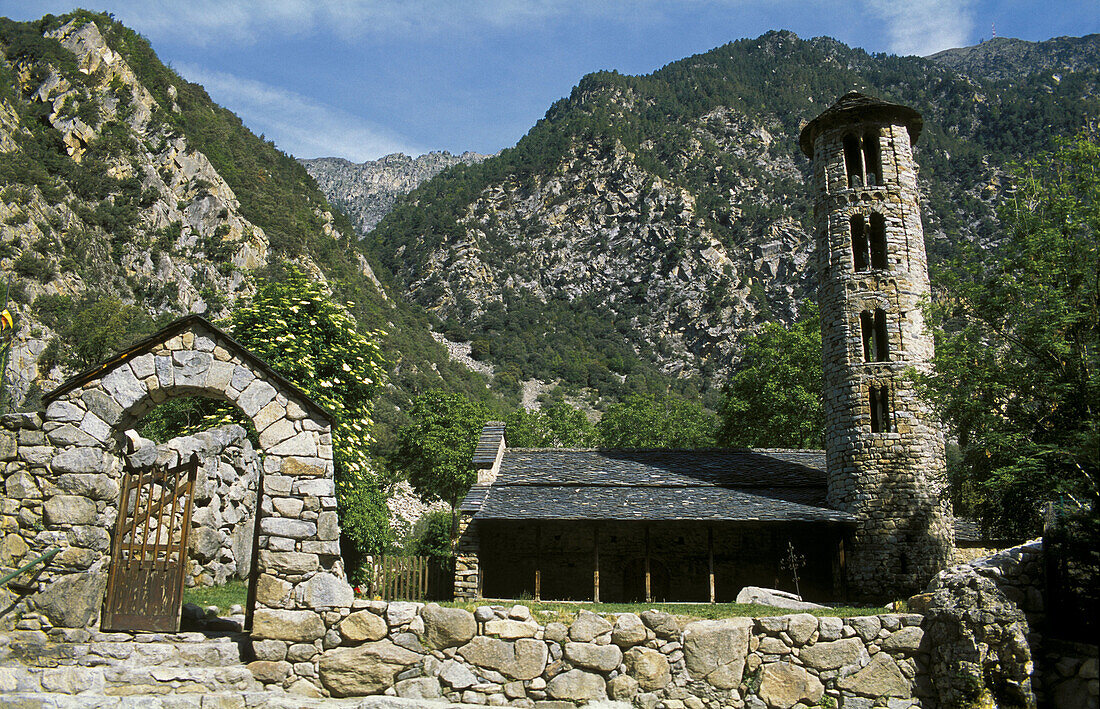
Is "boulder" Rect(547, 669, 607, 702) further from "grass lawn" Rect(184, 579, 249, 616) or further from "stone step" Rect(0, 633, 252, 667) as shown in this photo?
"grass lawn" Rect(184, 579, 249, 616)

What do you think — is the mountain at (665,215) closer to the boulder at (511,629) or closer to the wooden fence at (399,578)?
the wooden fence at (399,578)

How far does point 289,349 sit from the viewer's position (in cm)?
1864

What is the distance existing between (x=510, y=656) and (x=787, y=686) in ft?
9.97

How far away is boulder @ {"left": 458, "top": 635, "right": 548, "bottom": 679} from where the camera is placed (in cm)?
786

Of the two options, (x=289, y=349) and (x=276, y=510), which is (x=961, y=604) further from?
(x=289, y=349)

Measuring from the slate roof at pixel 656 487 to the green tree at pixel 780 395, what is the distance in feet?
29.9

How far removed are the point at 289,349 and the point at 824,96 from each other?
139039 millimetres

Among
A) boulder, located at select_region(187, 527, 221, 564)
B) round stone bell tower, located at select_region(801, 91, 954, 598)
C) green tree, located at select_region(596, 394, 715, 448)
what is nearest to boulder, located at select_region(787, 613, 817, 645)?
round stone bell tower, located at select_region(801, 91, 954, 598)

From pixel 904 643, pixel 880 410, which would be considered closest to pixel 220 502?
→ pixel 904 643

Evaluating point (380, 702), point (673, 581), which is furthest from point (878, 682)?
point (673, 581)

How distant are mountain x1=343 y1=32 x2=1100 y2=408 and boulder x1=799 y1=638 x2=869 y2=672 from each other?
8616 cm

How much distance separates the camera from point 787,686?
7852 mm

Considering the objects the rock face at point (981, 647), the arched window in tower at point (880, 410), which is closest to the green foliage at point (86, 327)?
the arched window in tower at point (880, 410)

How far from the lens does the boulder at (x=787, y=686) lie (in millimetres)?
7801
